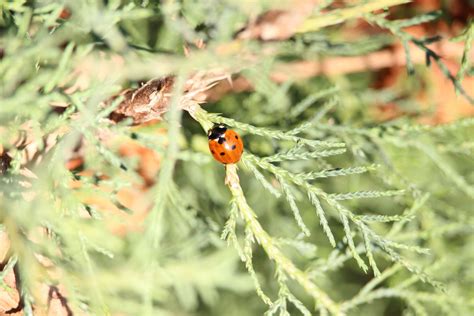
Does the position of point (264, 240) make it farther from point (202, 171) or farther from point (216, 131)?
point (202, 171)

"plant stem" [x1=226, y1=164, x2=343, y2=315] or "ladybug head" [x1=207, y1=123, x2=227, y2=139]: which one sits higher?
"ladybug head" [x1=207, y1=123, x2=227, y2=139]

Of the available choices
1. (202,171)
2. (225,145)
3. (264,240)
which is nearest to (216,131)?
(225,145)

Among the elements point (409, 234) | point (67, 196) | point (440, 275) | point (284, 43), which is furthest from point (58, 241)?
point (440, 275)

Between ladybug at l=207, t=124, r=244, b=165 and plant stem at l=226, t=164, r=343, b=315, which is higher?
ladybug at l=207, t=124, r=244, b=165

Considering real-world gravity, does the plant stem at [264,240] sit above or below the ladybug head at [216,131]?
below
